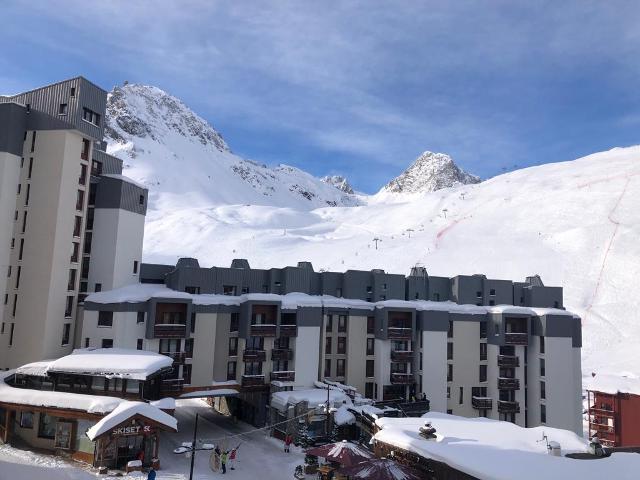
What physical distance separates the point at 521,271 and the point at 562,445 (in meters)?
84.1

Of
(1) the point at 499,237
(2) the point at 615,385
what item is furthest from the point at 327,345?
(1) the point at 499,237

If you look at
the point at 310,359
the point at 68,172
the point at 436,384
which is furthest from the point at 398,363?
the point at 68,172

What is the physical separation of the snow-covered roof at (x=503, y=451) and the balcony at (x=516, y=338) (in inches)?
926

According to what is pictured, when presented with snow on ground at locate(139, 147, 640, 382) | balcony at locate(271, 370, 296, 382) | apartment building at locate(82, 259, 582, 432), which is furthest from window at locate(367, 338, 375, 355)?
snow on ground at locate(139, 147, 640, 382)

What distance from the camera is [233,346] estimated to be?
49562mm

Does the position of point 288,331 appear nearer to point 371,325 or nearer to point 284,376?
point 284,376

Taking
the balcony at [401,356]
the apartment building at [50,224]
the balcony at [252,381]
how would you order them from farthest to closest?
the balcony at [401,356], the balcony at [252,381], the apartment building at [50,224]

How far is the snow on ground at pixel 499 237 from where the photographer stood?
9631cm

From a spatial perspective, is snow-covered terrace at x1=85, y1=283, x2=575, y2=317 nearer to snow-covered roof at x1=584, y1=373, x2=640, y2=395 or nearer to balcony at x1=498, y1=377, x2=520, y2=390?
balcony at x1=498, y1=377, x2=520, y2=390

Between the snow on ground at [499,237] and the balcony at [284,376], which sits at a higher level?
the snow on ground at [499,237]

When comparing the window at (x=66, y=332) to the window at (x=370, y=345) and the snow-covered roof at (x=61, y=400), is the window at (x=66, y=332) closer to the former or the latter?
the snow-covered roof at (x=61, y=400)

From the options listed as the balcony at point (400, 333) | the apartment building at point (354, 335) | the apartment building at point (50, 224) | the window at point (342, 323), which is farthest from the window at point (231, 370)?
the balcony at point (400, 333)

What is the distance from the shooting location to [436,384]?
53062 millimetres

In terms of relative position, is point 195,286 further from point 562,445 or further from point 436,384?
point 562,445
